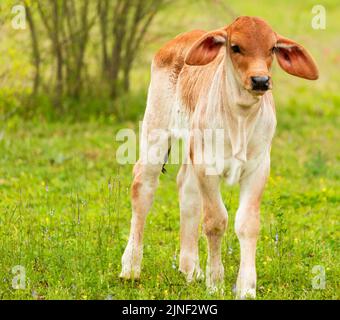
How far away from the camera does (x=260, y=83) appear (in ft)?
20.2

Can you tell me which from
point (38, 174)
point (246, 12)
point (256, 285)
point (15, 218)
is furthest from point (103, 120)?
point (246, 12)

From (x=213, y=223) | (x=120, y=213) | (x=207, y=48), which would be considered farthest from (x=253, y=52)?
(x=120, y=213)

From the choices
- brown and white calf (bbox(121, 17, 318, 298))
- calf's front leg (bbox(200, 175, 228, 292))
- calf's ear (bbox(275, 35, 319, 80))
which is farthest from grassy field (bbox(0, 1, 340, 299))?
calf's ear (bbox(275, 35, 319, 80))

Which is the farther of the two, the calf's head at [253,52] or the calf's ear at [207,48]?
the calf's ear at [207,48]

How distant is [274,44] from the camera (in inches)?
254

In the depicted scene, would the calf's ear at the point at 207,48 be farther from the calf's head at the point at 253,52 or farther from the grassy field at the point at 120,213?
the grassy field at the point at 120,213

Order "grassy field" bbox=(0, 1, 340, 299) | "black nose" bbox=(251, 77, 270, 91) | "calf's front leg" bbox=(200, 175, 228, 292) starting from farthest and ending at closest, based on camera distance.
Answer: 1. "grassy field" bbox=(0, 1, 340, 299)
2. "calf's front leg" bbox=(200, 175, 228, 292)
3. "black nose" bbox=(251, 77, 270, 91)

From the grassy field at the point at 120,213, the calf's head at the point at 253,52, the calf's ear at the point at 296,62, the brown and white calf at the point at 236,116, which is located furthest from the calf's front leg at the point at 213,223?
the calf's ear at the point at 296,62

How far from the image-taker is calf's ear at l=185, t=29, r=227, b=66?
666cm

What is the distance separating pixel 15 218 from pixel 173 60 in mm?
2117

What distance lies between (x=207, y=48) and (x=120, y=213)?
3008 millimetres

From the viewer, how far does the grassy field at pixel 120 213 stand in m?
7.12

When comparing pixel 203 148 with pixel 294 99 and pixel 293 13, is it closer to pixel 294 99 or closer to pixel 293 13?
pixel 294 99

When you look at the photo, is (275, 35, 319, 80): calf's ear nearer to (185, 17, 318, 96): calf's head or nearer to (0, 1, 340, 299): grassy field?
(185, 17, 318, 96): calf's head
